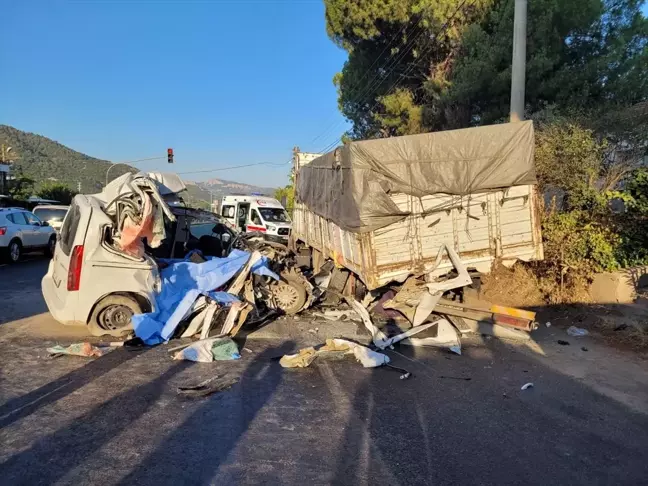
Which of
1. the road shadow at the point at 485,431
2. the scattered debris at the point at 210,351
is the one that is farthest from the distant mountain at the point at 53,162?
the road shadow at the point at 485,431

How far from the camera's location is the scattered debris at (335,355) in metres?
5.67

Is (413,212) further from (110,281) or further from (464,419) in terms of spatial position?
(110,281)

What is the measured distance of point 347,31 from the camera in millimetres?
20969

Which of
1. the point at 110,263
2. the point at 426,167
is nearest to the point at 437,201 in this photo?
the point at 426,167

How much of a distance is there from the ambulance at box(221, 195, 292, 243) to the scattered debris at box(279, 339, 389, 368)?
12.7 metres

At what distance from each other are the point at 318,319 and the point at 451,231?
255 centimetres

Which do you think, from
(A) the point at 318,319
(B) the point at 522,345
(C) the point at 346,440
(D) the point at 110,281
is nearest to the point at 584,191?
(B) the point at 522,345

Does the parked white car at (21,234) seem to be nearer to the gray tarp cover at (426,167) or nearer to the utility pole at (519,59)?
the gray tarp cover at (426,167)

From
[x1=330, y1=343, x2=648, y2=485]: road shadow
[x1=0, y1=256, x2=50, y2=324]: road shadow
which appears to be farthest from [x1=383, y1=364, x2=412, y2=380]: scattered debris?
[x1=0, y1=256, x2=50, y2=324]: road shadow

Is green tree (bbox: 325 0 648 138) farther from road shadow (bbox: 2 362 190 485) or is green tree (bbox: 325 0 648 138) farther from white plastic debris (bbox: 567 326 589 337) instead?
road shadow (bbox: 2 362 190 485)

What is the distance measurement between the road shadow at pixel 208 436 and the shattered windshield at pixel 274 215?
14.3 meters

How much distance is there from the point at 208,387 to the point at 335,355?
171 cm

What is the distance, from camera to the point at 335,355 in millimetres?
6066

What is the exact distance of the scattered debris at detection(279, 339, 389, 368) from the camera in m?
5.67
